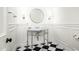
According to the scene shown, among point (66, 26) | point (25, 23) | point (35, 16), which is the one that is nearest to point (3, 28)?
point (25, 23)

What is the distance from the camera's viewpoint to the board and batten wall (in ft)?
3.15

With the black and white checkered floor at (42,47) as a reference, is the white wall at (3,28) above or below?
above

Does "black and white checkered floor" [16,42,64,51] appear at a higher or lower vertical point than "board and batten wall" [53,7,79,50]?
lower

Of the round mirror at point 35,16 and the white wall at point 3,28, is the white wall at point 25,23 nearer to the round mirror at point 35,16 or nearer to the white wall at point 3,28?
the round mirror at point 35,16

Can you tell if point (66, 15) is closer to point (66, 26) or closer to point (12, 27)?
point (66, 26)

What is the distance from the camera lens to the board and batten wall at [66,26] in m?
0.96

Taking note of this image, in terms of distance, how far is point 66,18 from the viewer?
3.22 feet

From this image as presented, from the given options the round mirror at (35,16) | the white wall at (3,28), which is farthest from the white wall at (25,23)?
the white wall at (3,28)

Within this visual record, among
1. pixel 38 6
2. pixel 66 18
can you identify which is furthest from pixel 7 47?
pixel 66 18

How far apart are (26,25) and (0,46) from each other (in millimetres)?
332

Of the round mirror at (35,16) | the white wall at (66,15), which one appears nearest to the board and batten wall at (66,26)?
the white wall at (66,15)

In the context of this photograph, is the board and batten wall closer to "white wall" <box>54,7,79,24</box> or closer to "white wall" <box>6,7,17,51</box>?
"white wall" <box>54,7,79,24</box>

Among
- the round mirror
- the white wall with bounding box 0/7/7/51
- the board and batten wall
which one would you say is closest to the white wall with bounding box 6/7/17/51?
the white wall with bounding box 0/7/7/51
